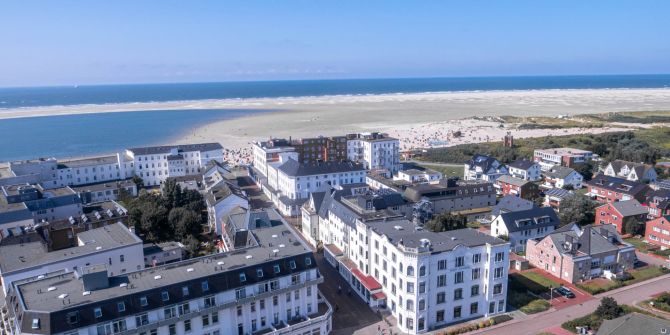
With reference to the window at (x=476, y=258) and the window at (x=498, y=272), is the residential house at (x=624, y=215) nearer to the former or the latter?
the window at (x=498, y=272)

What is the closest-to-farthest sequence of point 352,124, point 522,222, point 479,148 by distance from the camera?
1. point 522,222
2. point 479,148
3. point 352,124

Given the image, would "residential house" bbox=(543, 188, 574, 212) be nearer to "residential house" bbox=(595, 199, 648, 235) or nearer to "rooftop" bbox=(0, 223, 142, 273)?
"residential house" bbox=(595, 199, 648, 235)

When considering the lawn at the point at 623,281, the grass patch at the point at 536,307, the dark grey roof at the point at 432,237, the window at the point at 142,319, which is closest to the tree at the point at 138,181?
the dark grey roof at the point at 432,237

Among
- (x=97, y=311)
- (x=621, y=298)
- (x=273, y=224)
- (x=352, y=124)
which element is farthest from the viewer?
(x=352, y=124)

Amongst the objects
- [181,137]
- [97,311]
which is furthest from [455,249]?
[181,137]

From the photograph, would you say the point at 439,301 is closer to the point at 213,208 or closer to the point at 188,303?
the point at 188,303

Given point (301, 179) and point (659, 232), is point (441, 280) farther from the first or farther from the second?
point (301, 179)

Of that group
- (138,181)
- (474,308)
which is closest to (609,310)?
(474,308)
